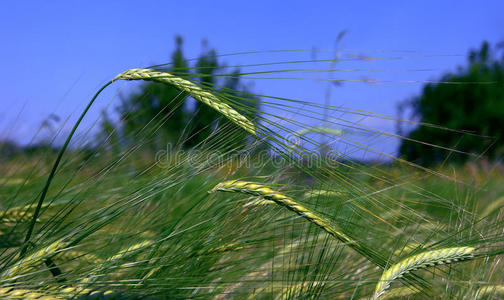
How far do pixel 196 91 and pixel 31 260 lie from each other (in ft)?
1.36

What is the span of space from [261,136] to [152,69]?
10.9 inches

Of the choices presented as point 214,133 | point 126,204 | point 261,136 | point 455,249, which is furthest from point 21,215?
point 455,249

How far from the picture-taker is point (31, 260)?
749 millimetres

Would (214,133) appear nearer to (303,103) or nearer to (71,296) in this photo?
(303,103)

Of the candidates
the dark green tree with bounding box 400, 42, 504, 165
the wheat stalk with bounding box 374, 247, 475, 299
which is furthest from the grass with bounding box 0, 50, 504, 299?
the dark green tree with bounding box 400, 42, 504, 165

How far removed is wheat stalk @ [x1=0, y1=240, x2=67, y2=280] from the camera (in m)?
0.73

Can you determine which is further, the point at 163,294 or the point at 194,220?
the point at 194,220

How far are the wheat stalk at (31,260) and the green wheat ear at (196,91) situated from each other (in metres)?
0.35

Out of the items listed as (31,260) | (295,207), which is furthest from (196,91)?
(31,260)

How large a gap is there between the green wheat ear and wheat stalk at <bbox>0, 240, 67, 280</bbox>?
0.35 metres

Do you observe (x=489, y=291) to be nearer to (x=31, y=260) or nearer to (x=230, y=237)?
(x=230, y=237)

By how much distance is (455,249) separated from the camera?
76cm

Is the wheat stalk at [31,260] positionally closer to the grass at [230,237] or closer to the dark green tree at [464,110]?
the grass at [230,237]

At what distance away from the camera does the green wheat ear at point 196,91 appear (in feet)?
2.64
